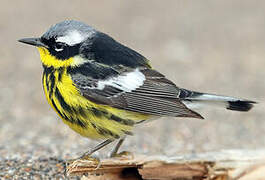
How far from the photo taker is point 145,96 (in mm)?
5641

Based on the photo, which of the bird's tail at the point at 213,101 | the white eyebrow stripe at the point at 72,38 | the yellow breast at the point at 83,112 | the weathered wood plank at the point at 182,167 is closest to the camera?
the weathered wood plank at the point at 182,167

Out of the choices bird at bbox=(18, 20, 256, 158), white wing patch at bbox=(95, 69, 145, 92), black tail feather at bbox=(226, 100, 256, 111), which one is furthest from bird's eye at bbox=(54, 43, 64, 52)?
black tail feather at bbox=(226, 100, 256, 111)

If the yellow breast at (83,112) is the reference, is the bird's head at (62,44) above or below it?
above

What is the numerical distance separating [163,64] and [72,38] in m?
6.32

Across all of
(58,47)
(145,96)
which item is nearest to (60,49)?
(58,47)

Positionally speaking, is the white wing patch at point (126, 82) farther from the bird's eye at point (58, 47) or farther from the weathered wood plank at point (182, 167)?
the weathered wood plank at point (182, 167)

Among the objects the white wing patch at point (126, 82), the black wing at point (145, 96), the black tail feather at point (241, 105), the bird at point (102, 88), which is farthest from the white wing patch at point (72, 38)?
the black tail feather at point (241, 105)

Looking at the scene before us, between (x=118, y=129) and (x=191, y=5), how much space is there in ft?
37.9

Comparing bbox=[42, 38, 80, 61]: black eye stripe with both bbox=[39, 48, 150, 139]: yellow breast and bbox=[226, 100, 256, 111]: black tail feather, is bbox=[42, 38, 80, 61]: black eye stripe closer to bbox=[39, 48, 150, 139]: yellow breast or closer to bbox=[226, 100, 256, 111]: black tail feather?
bbox=[39, 48, 150, 139]: yellow breast

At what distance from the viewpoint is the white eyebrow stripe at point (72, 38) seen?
5.47 meters

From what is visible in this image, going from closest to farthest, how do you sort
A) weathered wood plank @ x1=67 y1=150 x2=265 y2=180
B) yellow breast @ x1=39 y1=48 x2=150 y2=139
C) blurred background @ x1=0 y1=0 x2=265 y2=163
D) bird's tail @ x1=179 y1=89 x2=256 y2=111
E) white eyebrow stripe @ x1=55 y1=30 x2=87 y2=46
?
weathered wood plank @ x1=67 y1=150 x2=265 y2=180 → yellow breast @ x1=39 y1=48 x2=150 y2=139 → white eyebrow stripe @ x1=55 y1=30 x2=87 y2=46 → bird's tail @ x1=179 y1=89 x2=256 y2=111 → blurred background @ x1=0 y1=0 x2=265 y2=163

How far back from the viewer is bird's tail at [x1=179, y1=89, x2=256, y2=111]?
18.5 feet

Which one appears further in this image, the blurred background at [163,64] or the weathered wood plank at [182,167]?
the blurred background at [163,64]

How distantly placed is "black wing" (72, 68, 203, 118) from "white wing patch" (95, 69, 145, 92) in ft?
0.08
